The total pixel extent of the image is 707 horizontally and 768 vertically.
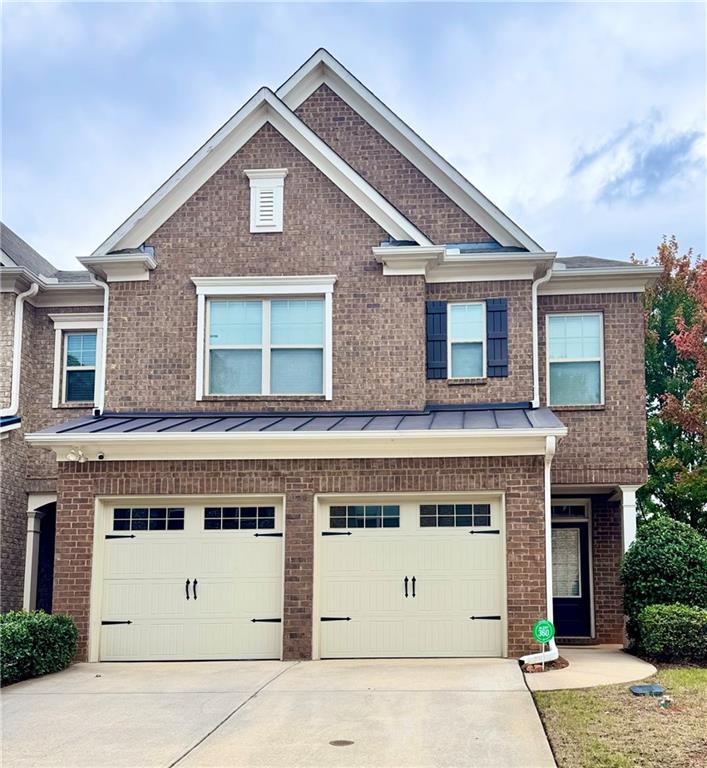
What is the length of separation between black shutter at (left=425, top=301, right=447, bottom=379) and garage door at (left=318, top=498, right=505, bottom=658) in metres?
2.96

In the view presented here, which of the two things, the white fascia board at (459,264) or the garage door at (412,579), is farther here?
the white fascia board at (459,264)

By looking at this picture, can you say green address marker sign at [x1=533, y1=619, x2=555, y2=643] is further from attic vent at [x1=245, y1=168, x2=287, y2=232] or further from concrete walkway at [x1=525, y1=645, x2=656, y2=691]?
attic vent at [x1=245, y1=168, x2=287, y2=232]

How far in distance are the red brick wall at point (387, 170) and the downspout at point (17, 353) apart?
6065 mm

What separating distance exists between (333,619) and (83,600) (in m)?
3.64

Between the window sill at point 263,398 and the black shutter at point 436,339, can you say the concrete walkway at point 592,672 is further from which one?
the window sill at point 263,398

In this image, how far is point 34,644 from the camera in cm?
1331

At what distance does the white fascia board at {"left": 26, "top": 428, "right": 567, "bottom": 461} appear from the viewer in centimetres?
1455

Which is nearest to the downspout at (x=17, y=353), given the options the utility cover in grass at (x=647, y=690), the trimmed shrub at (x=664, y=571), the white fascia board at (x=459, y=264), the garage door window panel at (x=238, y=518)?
the garage door window panel at (x=238, y=518)

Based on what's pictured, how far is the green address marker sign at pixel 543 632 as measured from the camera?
13.4 meters

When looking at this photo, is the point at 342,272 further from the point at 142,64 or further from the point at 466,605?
the point at 466,605

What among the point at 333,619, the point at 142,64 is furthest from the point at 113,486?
the point at 142,64

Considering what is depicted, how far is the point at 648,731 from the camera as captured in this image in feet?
30.6

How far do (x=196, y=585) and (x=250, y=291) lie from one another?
16.5 ft

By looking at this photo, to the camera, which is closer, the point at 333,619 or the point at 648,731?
the point at 648,731
